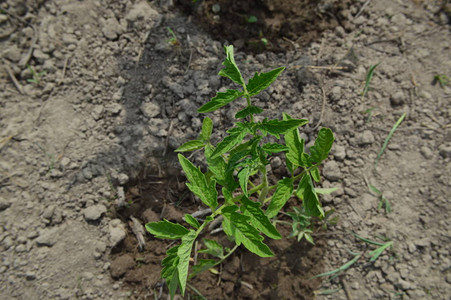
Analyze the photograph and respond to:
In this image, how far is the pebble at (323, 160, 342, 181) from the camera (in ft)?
8.25

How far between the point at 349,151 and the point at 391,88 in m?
0.66

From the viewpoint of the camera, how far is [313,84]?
8.95ft

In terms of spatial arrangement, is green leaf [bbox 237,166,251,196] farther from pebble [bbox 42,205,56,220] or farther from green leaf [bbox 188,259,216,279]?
pebble [bbox 42,205,56,220]

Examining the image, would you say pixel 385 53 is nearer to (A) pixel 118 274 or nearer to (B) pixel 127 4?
(B) pixel 127 4

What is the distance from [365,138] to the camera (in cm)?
258

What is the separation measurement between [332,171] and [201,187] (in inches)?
46.9

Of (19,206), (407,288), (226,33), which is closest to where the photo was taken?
(407,288)

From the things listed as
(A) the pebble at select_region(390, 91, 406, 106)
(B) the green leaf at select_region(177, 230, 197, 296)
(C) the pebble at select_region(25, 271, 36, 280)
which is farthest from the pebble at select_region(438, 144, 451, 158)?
(C) the pebble at select_region(25, 271, 36, 280)

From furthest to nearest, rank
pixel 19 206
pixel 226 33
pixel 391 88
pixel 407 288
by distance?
pixel 226 33
pixel 391 88
pixel 19 206
pixel 407 288

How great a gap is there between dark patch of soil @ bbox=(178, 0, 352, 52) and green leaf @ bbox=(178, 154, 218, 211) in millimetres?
1486

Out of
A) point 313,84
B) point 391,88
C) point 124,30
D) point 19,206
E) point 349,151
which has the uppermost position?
point 391,88

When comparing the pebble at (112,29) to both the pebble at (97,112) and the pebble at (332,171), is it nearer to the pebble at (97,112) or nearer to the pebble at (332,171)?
the pebble at (97,112)

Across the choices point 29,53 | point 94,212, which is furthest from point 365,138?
point 29,53

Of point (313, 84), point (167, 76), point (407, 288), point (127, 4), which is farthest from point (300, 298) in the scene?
point (127, 4)
